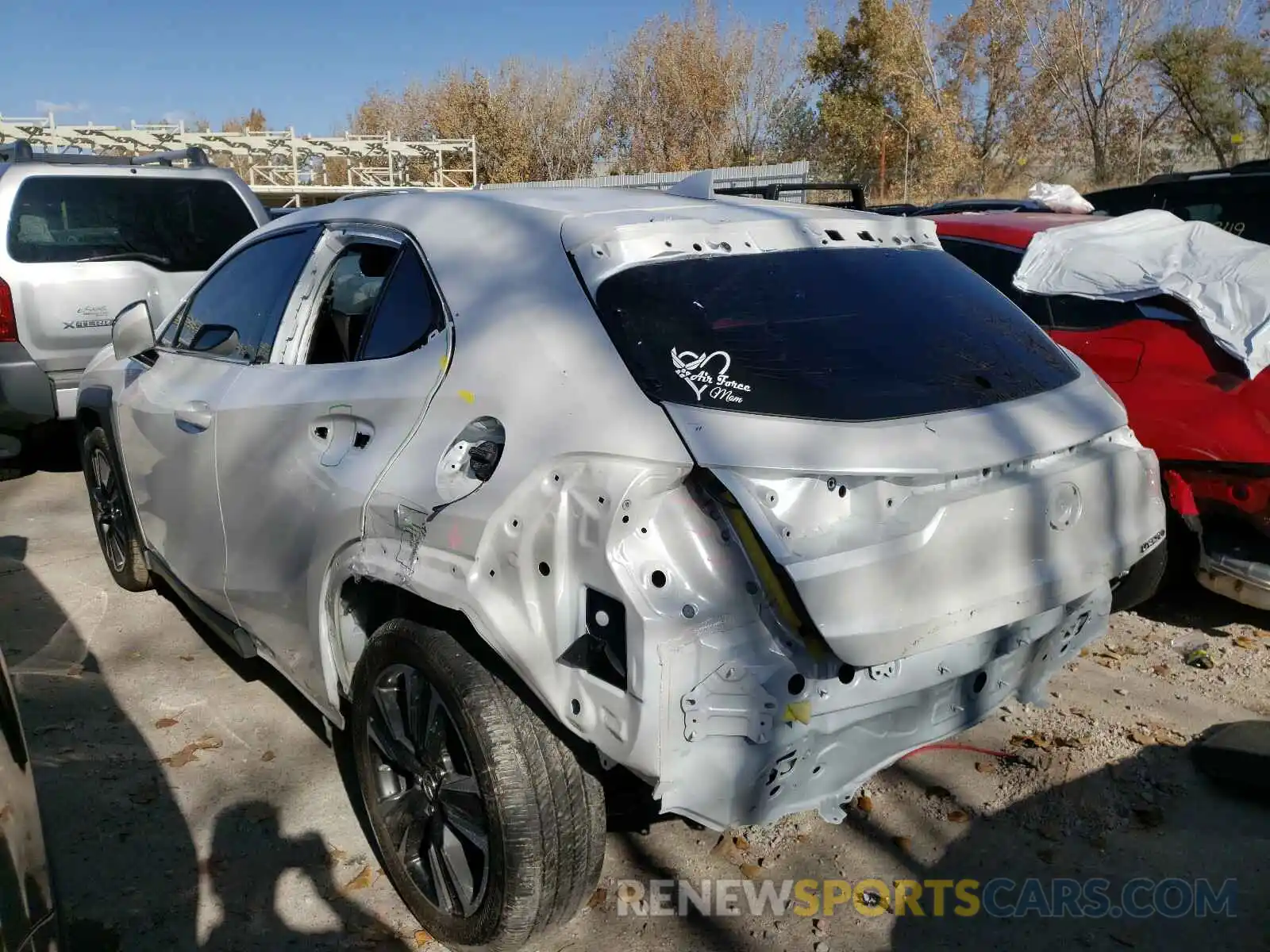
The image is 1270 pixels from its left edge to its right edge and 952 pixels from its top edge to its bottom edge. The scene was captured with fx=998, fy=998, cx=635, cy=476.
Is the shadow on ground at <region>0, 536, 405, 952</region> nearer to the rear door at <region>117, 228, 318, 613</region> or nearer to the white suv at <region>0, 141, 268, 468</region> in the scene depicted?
the rear door at <region>117, 228, 318, 613</region>

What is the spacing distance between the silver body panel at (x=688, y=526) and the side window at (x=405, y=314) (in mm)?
51

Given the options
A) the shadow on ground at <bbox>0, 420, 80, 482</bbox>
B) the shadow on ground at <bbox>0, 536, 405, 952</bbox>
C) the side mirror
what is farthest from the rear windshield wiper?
the shadow on ground at <bbox>0, 536, 405, 952</bbox>

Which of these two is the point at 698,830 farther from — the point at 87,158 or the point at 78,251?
the point at 87,158

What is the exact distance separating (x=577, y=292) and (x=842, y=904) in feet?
6.07

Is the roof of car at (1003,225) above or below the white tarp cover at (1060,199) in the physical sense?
below

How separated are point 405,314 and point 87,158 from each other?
242 inches

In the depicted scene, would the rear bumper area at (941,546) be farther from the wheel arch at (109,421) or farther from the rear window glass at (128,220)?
the rear window glass at (128,220)

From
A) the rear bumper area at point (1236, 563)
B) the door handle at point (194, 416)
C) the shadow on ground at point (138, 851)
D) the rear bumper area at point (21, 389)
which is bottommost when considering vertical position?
the shadow on ground at point (138, 851)

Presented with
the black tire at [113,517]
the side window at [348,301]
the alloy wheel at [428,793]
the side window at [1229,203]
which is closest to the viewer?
the alloy wheel at [428,793]

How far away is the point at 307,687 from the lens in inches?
122

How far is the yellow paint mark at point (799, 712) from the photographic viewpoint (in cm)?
210

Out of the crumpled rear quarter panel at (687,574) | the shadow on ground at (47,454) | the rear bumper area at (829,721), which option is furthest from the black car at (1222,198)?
the shadow on ground at (47,454)

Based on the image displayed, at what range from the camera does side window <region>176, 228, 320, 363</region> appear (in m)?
3.37


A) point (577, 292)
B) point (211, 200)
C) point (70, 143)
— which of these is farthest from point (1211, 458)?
point (70, 143)
